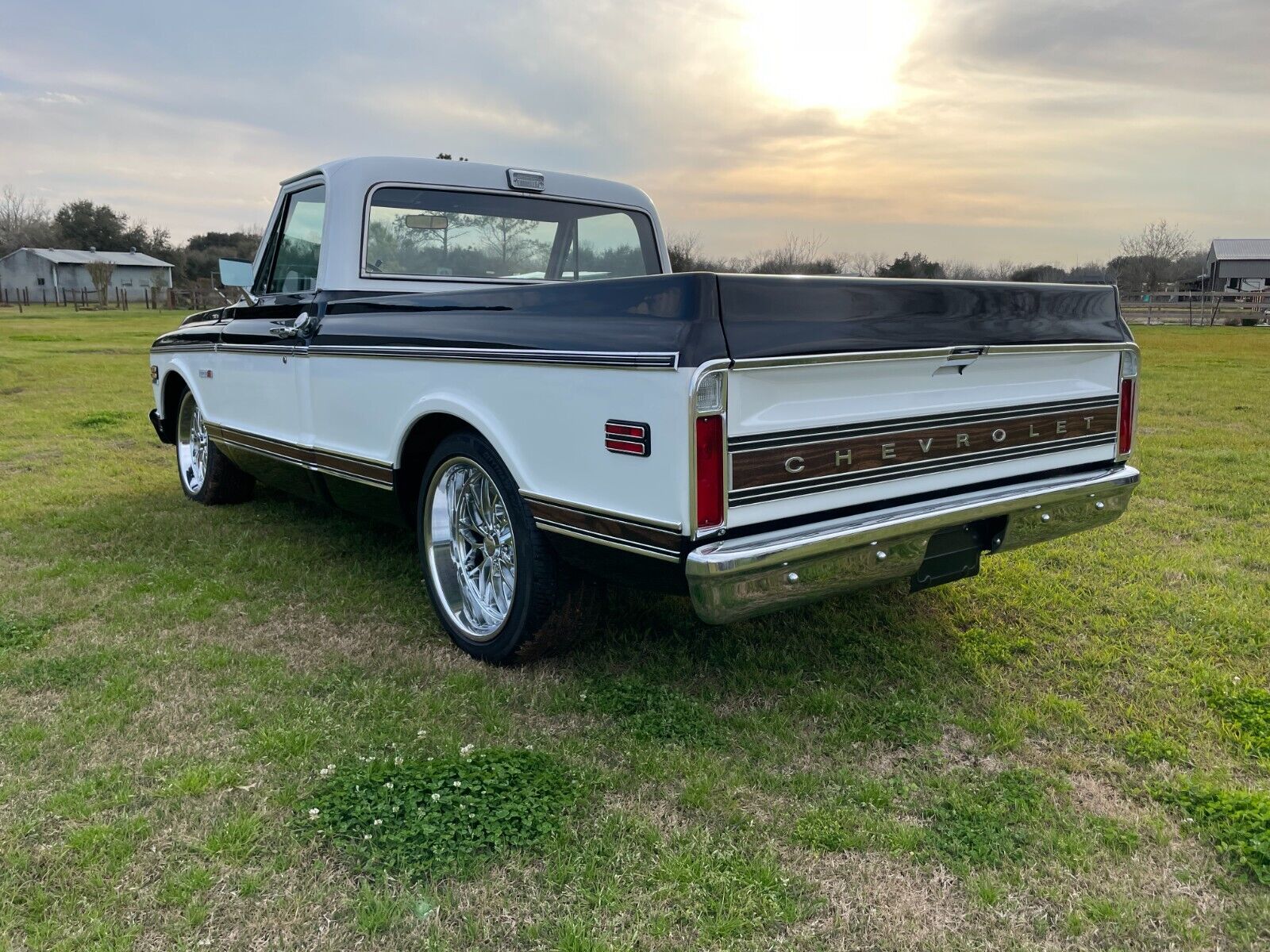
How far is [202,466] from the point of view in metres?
6.26

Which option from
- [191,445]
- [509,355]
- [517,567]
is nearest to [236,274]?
[191,445]

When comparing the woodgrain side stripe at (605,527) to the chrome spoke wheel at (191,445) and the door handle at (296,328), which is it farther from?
the chrome spoke wheel at (191,445)

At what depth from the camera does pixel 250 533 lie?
5.44 meters

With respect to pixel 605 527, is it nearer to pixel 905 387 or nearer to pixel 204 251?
pixel 905 387

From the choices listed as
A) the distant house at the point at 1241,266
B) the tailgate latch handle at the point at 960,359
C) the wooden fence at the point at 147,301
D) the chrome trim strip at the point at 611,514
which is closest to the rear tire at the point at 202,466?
the chrome trim strip at the point at 611,514

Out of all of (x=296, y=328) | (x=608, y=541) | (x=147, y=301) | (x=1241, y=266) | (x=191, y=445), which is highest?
(x=1241, y=266)

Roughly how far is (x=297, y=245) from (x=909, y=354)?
322 centimetres

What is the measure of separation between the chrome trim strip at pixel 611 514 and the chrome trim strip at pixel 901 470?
19cm

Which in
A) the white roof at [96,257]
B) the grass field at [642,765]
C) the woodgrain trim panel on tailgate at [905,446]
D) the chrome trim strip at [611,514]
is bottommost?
the grass field at [642,765]

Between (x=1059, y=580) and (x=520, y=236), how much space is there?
3.10m

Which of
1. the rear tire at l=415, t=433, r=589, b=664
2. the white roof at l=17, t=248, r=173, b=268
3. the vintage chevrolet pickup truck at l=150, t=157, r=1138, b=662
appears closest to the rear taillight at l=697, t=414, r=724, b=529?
the vintage chevrolet pickup truck at l=150, t=157, r=1138, b=662

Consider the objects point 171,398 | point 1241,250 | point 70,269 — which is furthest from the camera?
point 70,269

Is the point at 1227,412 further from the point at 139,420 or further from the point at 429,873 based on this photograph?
the point at 139,420

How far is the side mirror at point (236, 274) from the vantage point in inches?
189
